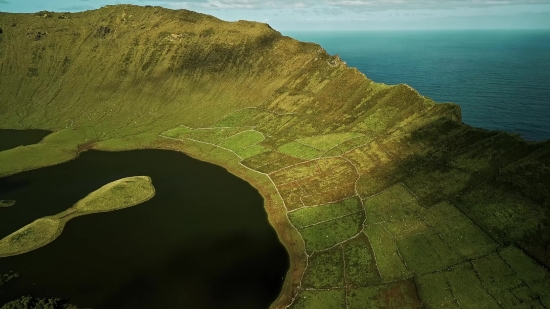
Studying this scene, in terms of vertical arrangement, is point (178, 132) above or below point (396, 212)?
below

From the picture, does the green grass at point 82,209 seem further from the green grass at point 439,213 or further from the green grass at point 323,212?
the green grass at point 439,213

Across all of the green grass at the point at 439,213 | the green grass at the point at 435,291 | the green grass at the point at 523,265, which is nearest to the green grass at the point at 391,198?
the green grass at the point at 439,213

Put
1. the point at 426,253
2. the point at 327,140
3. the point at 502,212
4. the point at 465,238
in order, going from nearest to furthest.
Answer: the point at 426,253
the point at 465,238
the point at 502,212
the point at 327,140

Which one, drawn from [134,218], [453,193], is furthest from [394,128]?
[134,218]

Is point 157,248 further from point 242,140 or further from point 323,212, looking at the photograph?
point 242,140

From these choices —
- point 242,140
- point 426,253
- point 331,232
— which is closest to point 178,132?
point 242,140

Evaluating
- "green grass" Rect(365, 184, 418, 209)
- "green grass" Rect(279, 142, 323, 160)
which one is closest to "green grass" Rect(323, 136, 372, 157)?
"green grass" Rect(279, 142, 323, 160)
